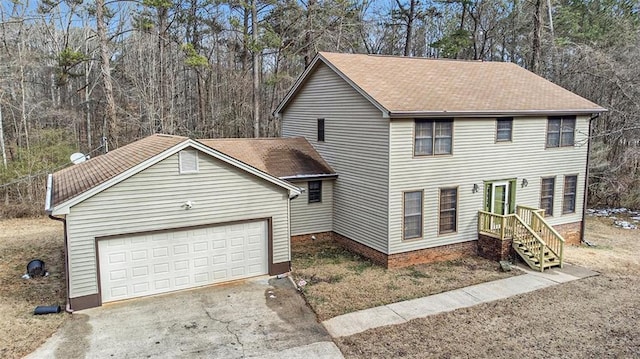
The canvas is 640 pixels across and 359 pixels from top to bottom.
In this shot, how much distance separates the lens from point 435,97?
13398mm

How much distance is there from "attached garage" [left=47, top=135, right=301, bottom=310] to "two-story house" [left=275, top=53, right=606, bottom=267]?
298 cm

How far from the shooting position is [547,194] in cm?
1552

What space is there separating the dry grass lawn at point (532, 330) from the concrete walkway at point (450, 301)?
0.25 metres

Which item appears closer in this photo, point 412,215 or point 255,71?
point 412,215

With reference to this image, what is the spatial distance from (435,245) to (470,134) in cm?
366

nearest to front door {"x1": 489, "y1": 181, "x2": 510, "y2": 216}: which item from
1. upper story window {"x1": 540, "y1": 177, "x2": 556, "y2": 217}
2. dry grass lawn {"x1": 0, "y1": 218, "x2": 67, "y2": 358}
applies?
upper story window {"x1": 540, "y1": 177, "x2": 556, "y2": 217}

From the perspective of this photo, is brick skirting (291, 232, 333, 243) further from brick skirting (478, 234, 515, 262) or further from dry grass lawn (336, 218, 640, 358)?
dry grass lawn (336, 218, 640, 358)

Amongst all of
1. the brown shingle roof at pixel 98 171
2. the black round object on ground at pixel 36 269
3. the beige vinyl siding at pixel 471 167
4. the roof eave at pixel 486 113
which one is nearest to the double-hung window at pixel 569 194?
the beige vinyl siding at pixel 471 167

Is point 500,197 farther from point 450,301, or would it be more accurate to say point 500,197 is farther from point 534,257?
point 450,301

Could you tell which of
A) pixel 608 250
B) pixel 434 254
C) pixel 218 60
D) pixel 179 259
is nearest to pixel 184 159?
pixel 179 259

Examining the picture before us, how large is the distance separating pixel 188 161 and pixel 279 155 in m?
5.14

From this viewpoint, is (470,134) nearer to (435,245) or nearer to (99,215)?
(435,245)

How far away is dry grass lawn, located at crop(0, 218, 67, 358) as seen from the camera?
8.40m

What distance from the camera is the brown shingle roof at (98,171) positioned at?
9945 millimetres
